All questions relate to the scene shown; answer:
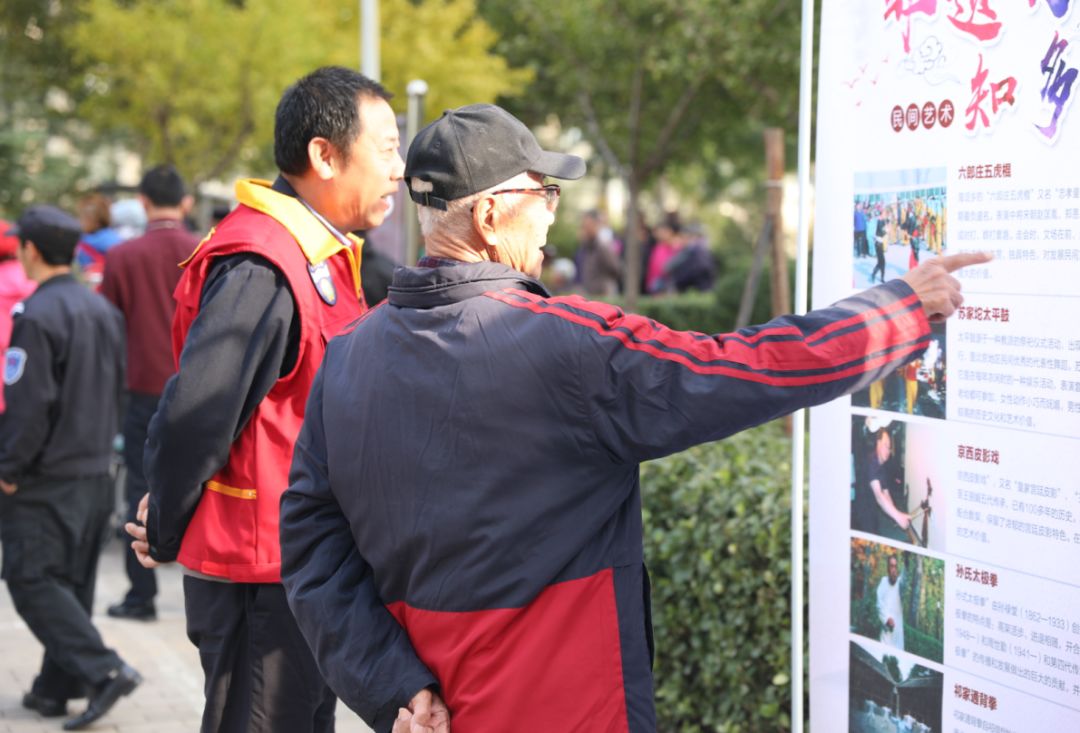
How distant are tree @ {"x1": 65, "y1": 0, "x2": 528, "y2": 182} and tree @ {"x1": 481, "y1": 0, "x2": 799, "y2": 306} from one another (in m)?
1.01

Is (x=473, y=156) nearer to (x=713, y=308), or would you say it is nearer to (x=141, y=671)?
(x=141, y=671)

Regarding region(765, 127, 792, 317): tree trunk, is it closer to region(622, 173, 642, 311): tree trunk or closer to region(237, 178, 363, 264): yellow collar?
region(237, 178, 363, 264): yellow collar

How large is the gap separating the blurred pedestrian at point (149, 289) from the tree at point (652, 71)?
9.20 m

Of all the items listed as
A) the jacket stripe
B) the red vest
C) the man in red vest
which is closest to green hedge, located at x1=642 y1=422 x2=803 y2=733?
the man in red vest

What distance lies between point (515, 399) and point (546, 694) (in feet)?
1.60

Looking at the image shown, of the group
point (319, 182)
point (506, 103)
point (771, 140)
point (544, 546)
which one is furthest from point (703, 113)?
point (544, 546)

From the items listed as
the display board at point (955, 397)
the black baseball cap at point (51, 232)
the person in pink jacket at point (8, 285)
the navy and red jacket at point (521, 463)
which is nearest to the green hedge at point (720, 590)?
the display board at point (955, 397)

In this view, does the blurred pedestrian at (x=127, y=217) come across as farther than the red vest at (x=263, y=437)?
Yes

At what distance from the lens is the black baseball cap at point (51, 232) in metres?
5.49

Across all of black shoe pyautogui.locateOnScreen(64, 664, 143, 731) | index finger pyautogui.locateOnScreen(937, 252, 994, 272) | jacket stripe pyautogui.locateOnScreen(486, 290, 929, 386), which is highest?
index finger pyautogui.locateOnScreen(937, 252, 994, 272)

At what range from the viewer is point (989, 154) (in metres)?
2.52

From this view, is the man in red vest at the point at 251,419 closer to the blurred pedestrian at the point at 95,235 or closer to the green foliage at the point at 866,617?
the green foliage at the point at 866,617

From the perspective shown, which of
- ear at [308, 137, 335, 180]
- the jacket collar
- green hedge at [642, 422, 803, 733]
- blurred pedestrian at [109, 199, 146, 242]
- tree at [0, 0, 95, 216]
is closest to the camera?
the jacket collar

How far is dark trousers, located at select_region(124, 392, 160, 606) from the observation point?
688 centimetres
